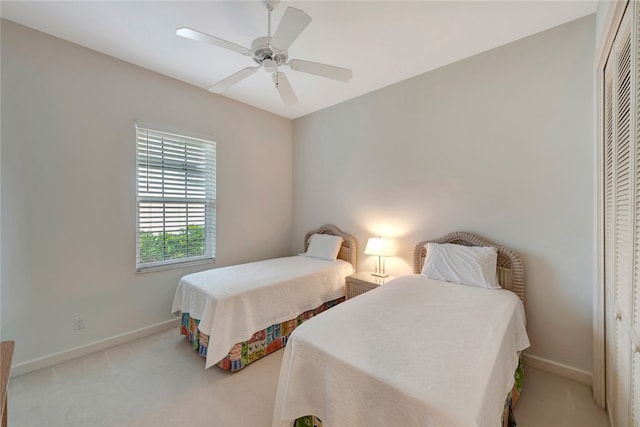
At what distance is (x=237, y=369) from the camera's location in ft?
7.31

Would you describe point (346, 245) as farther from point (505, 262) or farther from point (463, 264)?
point (505, 262)

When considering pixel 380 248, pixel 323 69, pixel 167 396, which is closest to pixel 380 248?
pixel 380 248

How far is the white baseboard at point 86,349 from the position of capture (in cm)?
216

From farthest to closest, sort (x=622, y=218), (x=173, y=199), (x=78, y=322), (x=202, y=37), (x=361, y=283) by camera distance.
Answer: (x=173, y=199)
(x=361, y=283)
(x=78, y=322)
(x=202, y=37)
(x=622, y=218)

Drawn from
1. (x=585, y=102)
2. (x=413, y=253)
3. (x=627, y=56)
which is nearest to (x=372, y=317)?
(x=413, y=253)

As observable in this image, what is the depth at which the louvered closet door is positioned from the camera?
3.99ft

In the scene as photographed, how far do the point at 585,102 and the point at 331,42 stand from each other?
2.09 meters

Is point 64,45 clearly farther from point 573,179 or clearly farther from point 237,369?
point 573,179

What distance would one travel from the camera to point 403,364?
1.20m

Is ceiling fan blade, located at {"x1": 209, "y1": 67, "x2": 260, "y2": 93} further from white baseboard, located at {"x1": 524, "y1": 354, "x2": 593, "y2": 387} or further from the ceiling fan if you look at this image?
white baseboard, located at {"x1": 524, "y1": 354, "x2": 593, "y2": 387}

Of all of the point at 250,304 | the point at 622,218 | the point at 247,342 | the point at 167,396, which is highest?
the point at 622,218

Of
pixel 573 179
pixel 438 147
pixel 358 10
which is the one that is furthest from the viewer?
pixel 438 147

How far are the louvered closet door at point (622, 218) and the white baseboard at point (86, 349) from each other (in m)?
3.63

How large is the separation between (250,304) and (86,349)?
1.63 m
